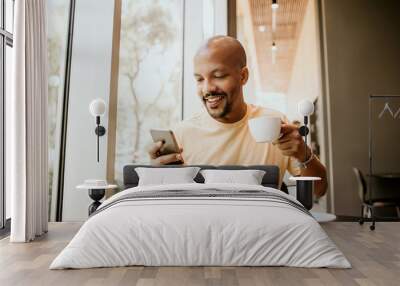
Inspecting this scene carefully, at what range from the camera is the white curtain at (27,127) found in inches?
203

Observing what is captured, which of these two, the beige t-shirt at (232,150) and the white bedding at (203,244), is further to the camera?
the beige t-shirt at (232,150)

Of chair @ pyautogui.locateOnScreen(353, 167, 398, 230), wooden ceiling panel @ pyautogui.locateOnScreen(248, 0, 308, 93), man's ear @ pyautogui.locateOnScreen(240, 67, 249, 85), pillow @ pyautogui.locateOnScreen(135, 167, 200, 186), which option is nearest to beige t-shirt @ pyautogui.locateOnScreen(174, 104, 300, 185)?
pillow @ pyautogui.locateOnScreen(135, 167, 200, 186)

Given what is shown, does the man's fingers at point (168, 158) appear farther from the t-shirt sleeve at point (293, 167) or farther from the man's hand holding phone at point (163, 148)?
the t-shirt sleeve at point (293, 167)

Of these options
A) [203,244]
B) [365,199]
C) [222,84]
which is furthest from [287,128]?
[203,244]

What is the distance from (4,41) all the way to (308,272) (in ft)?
14.0

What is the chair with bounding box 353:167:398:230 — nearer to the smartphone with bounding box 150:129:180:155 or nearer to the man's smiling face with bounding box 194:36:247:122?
the man's smiling face with bounding box 194:36:247:122

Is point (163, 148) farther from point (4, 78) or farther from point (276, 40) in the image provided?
point (4, 78)

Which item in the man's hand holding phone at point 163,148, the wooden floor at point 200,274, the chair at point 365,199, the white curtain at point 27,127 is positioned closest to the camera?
the wooden floor at point 200,274

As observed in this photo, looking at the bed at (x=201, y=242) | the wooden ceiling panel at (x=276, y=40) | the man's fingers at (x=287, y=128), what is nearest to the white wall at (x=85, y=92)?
the wooden ceiling panel at (x=276, y=40)

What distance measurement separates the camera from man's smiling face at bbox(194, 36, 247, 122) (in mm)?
6367

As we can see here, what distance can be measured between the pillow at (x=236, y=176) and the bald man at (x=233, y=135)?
35 cm

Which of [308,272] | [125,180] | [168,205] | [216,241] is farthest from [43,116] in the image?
[308,272]

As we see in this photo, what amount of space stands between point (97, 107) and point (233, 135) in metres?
1.68

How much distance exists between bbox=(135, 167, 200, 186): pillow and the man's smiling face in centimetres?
79
